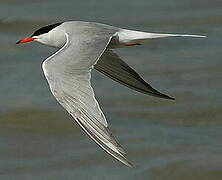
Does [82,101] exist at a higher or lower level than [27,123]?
higher

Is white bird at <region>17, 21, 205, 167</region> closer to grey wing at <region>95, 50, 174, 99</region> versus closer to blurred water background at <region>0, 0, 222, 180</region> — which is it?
grey wing at <region>95, 50, 174, 99</region>

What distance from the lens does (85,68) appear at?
742cm

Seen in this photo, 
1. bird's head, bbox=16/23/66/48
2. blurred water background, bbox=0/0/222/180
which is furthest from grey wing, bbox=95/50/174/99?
blurred water background, bbox=0/0/222/180

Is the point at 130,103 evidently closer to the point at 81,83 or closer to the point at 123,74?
the point at 123,74

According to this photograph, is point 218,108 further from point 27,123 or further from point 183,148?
point 27,123

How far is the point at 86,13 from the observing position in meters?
12.4

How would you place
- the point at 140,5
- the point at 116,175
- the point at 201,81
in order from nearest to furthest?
the point at 116,175, the point at 201,81, the point at 140,5

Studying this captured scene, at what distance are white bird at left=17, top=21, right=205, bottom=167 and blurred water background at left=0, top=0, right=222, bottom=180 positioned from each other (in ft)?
2.83

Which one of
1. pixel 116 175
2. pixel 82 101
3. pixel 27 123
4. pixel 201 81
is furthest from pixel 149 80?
pixel 82 101

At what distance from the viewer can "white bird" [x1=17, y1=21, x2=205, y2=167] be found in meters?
6.72

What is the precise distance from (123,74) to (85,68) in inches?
44.3

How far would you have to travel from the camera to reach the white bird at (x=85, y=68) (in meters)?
6.72

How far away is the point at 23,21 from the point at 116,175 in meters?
3.98

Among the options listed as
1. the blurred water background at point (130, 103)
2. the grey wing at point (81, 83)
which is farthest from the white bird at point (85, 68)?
the blurred water background at point (130, 103)
